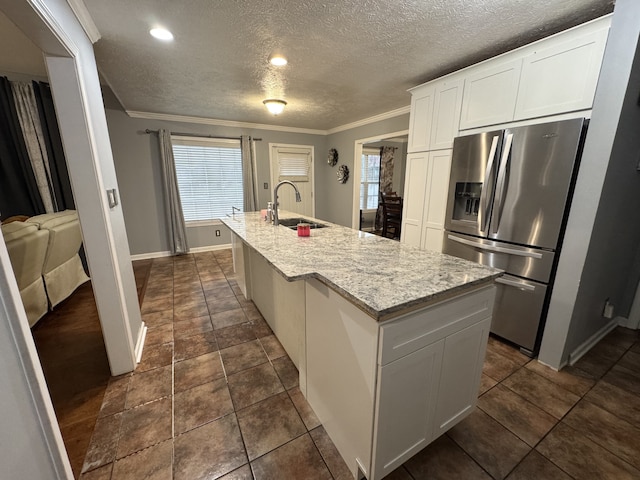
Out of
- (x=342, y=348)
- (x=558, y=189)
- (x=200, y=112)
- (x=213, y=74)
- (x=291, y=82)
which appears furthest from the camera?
(x=200, y=112)

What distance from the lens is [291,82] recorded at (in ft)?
9.29

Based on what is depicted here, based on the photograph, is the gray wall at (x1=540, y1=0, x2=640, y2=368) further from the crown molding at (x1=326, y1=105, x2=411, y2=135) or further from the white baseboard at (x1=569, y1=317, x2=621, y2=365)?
the crown molding at (x1=326, y1=105, x2=411, y2=135)

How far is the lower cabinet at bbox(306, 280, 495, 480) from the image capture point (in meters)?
0.99

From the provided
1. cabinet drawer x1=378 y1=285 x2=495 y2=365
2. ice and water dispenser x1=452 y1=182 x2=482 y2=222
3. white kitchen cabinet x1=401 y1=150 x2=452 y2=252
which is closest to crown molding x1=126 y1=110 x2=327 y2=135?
white kitchen cabinet x1=401 y1=150 x2=452 y2=252

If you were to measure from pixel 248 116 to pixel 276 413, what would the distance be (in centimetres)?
432

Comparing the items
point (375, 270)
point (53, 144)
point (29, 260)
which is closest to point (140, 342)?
point (29, 260)

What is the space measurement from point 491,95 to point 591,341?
7.13 ft

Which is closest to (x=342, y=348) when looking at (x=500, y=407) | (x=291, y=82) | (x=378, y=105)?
(x=500, y=407)

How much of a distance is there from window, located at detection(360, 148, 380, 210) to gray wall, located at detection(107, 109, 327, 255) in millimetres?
2855

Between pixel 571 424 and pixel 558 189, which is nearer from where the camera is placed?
pixel 571 424

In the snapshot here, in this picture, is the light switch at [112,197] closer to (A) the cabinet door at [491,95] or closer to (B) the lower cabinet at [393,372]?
(B) the lower cabinet at [393,372]

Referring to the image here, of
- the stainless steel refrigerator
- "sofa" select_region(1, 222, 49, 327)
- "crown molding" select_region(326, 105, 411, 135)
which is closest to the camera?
the stainless steel refrigerator

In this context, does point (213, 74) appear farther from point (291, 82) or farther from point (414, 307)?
point (414, 307)

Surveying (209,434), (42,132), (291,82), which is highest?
(291,82)
